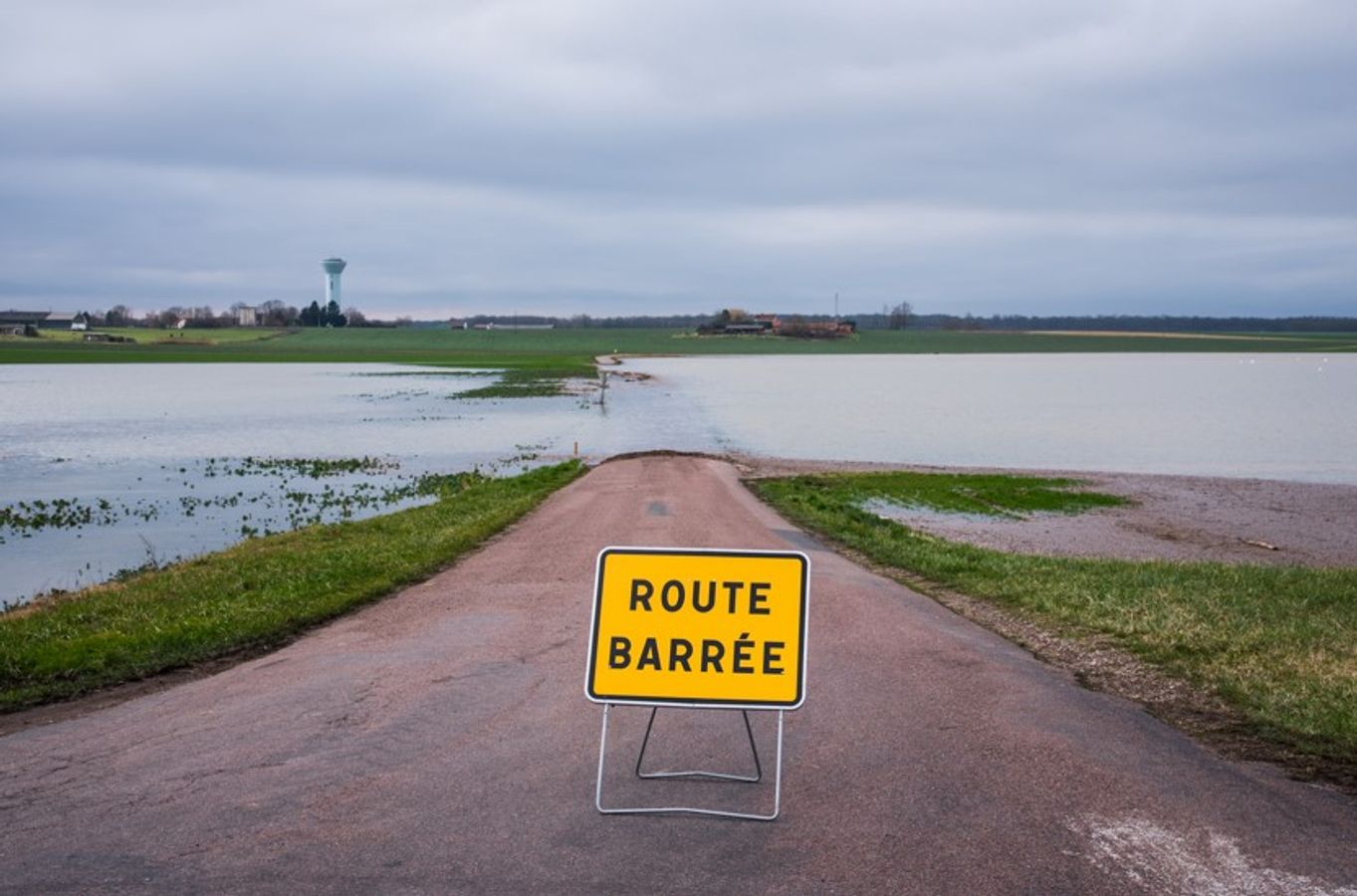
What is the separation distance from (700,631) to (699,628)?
0.06ft

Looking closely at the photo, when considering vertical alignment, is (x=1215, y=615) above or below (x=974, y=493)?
above

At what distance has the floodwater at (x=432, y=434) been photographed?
2862 cm

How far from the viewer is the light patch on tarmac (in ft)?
20.3

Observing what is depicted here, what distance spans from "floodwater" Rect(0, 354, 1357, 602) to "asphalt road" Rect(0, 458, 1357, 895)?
37.3ft

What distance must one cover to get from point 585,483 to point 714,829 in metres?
23.9

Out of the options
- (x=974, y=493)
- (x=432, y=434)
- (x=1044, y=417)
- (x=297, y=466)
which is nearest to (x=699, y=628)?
(x=974, y=493)

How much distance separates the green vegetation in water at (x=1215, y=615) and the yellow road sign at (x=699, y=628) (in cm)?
363

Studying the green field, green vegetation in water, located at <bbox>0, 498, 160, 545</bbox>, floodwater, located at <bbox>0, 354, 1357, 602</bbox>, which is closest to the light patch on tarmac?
floodwater, located at <bbox>0, 354, 1357, 602</bbox>

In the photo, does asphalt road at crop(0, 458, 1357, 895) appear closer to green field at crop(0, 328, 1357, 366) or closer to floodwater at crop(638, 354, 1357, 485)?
floodwater at crop(638, 354, 1357, 485)

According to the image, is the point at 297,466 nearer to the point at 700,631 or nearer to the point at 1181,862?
the point at 700,631

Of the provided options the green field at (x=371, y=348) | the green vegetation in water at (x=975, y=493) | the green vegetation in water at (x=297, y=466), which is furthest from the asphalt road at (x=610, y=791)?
the green field at (x=371, y=348)

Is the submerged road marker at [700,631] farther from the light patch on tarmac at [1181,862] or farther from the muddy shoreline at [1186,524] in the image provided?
the muddy shoreline at [1186,524]

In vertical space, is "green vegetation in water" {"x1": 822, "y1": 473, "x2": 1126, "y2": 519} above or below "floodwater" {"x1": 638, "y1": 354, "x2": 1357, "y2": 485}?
above

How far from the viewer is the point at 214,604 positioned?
1458 centimetres
